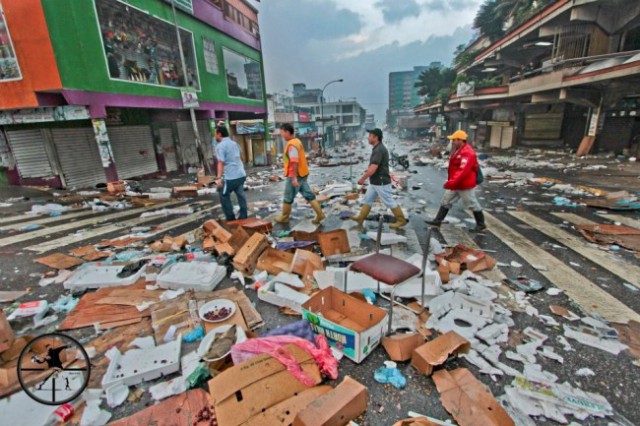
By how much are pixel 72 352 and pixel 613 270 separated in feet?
19.0

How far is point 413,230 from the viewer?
5.43m

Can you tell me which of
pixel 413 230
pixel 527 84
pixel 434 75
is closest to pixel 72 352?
pixel 413 230

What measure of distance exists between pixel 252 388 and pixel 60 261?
13.6ft

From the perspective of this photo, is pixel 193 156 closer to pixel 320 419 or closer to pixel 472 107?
pixel 320 419

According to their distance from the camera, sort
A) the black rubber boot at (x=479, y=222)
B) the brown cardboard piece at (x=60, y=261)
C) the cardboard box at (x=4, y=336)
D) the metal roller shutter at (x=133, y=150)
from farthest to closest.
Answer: the metal roller shutter at (x=133, y=150), the black rubber boot at (x=479, y=222), the brown cardboard piece at (x=60, y=261), the cardboard box at (x=4, y=336)

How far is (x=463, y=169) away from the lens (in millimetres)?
4844

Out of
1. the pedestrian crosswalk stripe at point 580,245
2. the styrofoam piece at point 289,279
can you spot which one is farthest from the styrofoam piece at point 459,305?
the pedestrian crosswalk stripe at point 580,245

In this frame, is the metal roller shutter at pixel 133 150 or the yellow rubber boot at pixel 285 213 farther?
the metal roller shutter at pixel 133 150

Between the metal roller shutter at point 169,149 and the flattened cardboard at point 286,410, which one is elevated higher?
the metal roller shutter at point 169,149

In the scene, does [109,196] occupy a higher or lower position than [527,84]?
lower

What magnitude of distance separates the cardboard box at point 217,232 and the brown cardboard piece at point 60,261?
5.84 ft

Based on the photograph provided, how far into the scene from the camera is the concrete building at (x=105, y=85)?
26.9 ft

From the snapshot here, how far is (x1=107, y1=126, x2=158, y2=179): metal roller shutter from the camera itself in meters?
12.9

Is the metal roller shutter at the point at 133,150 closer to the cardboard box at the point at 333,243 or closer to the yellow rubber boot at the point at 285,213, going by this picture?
the yellow rubber boot at the point at 285,213
